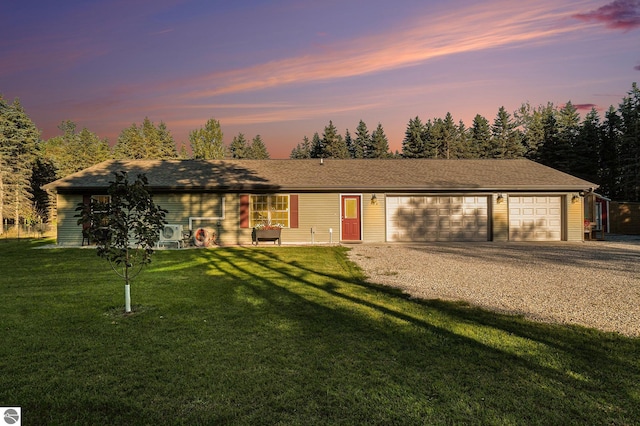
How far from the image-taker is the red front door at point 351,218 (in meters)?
16.2

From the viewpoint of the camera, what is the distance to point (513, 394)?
3.12 m

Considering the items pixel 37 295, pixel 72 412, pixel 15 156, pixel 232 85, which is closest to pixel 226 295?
pixel 37 295

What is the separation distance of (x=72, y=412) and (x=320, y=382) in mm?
1970

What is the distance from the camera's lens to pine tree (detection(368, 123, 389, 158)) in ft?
178

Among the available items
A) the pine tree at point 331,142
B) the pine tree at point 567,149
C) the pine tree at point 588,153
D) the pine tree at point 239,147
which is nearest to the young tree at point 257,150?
the pine tree at point 239,147

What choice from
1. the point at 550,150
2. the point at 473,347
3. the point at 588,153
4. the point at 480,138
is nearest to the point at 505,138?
the point at 480,138

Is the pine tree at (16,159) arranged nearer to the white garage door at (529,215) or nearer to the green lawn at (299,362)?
the green lawn at (299,362)

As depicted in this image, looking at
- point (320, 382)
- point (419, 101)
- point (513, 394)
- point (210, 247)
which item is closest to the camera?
point (513, 394)

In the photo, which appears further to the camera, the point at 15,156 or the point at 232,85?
the point at 15,156

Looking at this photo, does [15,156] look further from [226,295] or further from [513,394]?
[513,394]

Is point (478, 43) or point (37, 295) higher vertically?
point (478, 43)

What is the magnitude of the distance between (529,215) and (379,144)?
1544 inches

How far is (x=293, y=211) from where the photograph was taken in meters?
16.0

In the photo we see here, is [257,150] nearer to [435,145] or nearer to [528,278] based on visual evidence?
[435,145]
